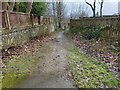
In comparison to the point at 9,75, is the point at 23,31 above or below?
above

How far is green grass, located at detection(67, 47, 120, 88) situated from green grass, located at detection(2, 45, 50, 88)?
134cm

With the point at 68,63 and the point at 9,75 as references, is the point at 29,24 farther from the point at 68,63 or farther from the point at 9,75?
the point at 9,75

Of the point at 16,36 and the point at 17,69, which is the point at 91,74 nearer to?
the point at 17,69

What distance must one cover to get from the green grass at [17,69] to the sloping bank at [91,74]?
133 cm

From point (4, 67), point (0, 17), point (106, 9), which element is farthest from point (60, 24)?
point (4, 67)

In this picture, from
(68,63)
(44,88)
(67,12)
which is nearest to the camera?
(44,88)

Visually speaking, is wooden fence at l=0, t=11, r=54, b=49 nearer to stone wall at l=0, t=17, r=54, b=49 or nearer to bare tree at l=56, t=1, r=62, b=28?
stone wall at l=0, t=17, r=54, b=49

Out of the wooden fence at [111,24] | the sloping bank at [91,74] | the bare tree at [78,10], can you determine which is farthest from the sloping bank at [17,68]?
the bare tree at [78,10]

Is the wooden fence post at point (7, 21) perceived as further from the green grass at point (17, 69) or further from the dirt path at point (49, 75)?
the dirt path at point (49, 75)

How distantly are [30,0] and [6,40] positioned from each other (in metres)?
6.89

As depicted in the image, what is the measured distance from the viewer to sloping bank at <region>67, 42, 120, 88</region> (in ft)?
17.0

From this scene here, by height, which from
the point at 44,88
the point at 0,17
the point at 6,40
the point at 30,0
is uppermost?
the point at 30,0

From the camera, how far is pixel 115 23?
39.2 feet

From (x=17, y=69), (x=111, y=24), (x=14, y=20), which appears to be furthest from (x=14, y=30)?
(x=111, y=24)
